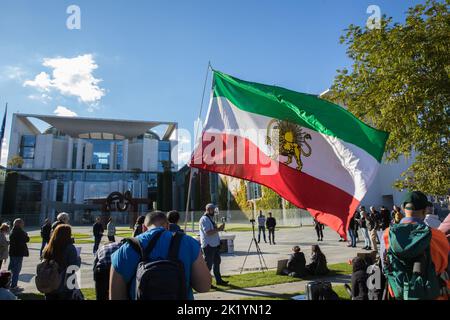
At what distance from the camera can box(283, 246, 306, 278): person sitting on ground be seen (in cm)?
892

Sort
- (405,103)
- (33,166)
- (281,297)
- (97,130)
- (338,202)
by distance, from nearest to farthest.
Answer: (338,202) → (281,297) → (405,103) → (33,166) → (97,130)

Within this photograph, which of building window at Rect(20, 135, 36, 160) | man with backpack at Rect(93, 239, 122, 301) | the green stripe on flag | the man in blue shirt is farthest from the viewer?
building window at Rect(20, 135, 36, 160)

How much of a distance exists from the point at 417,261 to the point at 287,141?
3473 millimetres

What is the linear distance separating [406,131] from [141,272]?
11216 mm

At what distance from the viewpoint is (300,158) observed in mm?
6145

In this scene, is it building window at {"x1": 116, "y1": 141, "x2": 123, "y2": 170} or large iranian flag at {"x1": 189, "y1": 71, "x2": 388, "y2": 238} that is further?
building window at {"x1": 116, "y1": 141, "x2": 123, "y2": 170}

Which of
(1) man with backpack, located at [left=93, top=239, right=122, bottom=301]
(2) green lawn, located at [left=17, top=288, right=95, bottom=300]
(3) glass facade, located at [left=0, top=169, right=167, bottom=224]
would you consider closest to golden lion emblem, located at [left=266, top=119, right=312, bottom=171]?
(1) man with backpack, located at [left=93, top=239, right=122, bottom=301]

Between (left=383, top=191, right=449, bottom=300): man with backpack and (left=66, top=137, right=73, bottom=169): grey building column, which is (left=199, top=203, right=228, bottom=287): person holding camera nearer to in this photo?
(left=383, top=191, right=449, bottom=300): man with backpack

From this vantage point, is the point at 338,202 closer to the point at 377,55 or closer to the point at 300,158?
the point at 300,158

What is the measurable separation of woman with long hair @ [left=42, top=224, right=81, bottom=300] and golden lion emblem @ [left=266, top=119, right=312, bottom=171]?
3.49 meters

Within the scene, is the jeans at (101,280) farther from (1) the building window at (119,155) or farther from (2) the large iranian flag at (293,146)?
(1) the building window at (119,155)

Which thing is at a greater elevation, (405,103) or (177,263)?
(405,103)

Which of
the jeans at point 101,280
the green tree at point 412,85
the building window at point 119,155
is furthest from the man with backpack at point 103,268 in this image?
the building window at point 119,155
